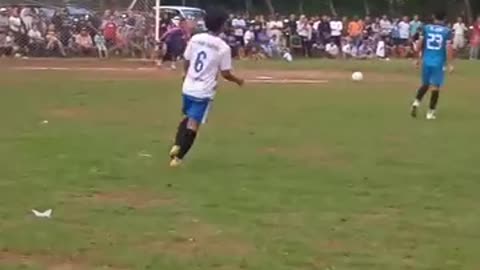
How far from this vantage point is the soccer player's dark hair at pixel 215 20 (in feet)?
41.5

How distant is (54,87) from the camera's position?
25.3m

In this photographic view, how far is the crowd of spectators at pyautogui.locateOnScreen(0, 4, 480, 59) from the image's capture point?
38.3m

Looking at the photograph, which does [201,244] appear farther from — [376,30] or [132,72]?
[376,30]

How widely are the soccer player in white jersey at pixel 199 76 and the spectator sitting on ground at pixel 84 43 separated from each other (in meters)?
26.1

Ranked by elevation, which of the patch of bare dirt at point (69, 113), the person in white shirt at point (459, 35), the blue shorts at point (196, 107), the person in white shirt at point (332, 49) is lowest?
the person in white shirt at point (332, 49)

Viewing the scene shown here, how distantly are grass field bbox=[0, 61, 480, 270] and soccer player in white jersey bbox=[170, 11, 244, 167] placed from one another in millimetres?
358

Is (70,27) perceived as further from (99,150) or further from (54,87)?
(99,150)

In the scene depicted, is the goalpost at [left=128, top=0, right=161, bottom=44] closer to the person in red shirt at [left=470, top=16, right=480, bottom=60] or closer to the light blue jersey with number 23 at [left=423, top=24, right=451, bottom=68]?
the person in red shirt at [left=470, top=16, right=480, bottom=60]

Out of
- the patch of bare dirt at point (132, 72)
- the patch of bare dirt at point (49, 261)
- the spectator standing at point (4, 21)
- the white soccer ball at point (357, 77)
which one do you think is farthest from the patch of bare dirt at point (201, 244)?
the spectator standing at point (4, 21)

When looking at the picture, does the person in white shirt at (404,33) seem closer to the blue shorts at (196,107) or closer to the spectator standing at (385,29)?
the spectator standing at (385,29)

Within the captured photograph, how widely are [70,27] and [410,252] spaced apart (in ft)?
102

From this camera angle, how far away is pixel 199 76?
522 inches

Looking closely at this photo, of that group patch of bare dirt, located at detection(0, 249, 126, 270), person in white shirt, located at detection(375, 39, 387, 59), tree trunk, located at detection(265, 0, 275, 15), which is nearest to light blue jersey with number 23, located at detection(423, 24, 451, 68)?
patch of bare dirt, located at detection(0, 249, 126, 270)

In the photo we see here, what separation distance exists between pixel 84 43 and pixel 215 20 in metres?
27.0
